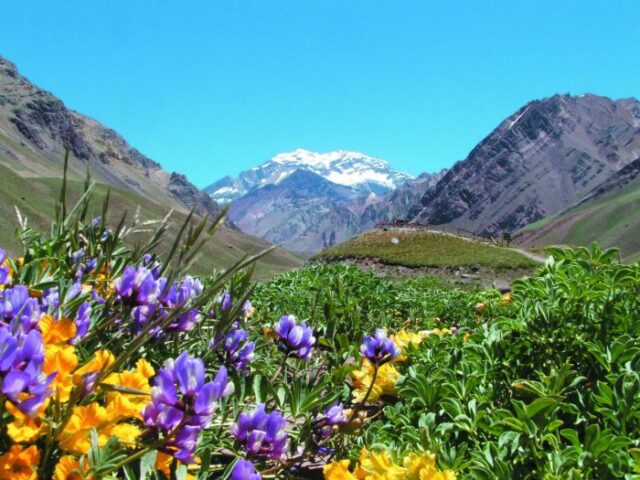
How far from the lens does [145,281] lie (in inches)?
79.0

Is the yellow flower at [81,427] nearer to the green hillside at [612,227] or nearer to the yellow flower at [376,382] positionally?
the yellow flower at [376,382]

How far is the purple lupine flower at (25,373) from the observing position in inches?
48.2

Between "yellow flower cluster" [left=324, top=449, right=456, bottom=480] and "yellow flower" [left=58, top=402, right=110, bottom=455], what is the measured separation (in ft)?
2.51

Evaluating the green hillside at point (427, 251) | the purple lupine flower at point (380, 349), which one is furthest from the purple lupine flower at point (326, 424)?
the green hillside at point (427, 251)

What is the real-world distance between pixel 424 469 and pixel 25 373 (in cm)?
111

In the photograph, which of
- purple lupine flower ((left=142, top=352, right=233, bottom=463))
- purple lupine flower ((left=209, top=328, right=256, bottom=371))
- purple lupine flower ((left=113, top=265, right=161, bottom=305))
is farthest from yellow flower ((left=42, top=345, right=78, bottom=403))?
purple lupine flower ((left=209, top=328, right=256, bottom=371))

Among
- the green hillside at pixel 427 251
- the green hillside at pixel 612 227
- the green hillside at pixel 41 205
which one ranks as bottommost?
the green hillside at pixel 41 205

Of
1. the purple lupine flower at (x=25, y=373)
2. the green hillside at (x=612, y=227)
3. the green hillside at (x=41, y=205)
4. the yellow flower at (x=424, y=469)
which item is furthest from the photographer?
the green hillside at (x=612, y=227)

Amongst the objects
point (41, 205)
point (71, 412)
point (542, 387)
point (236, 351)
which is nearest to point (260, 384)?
point (236, 351)

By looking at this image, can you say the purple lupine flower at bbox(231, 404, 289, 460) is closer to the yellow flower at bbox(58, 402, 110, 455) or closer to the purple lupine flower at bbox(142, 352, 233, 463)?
the purple lupine flower at bbox(142, 352, 233, 463)

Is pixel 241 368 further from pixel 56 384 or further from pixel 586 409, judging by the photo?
pixel 586 409

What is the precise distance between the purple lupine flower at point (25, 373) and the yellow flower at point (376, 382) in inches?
79.4

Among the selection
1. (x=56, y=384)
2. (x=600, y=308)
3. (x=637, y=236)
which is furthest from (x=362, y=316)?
(x=637, y=236)

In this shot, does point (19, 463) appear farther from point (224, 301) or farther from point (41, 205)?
point (41, 205)
